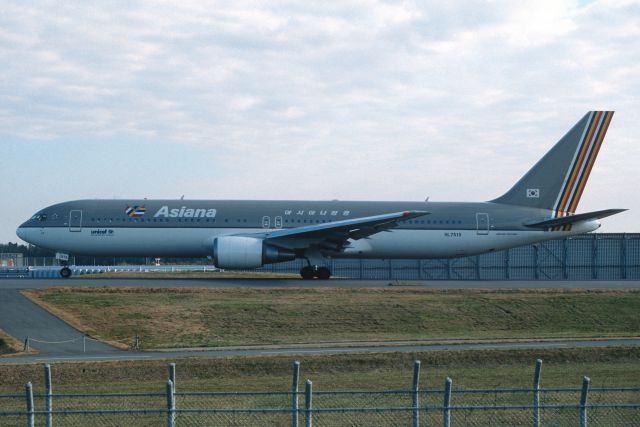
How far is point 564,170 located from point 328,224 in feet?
50.9

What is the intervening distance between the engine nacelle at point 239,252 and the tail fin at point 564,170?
15.8 m

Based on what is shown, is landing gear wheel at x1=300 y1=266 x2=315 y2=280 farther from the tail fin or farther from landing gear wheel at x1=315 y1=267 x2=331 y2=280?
the tail fin

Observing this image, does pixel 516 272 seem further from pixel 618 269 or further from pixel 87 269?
pixel 87 269

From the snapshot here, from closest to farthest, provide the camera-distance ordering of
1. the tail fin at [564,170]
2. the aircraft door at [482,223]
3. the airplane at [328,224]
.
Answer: the airplane at [328,224], the aircraft door at [482,223], the tail fin at [564,170]

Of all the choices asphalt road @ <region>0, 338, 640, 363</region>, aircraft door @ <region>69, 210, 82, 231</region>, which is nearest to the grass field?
asphalt road @ <region>0, 338, 640, 363</region>

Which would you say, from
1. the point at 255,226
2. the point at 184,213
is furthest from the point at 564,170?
the point at 184,213

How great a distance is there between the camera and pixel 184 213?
4422 cm

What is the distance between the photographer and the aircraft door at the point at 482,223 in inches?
1837

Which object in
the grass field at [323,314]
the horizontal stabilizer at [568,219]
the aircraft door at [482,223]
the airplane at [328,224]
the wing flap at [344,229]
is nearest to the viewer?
the grass field at [323,314]

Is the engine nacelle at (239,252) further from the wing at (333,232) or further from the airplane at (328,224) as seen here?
the wing at (333,232)

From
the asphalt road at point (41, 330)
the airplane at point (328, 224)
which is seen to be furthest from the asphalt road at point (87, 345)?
the airplane at point (328, 224)

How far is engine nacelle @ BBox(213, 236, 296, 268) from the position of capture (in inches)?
1629

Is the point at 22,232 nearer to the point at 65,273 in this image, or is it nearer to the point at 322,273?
the point at 65,273

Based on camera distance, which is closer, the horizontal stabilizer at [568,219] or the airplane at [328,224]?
the airplane at [328,224]
